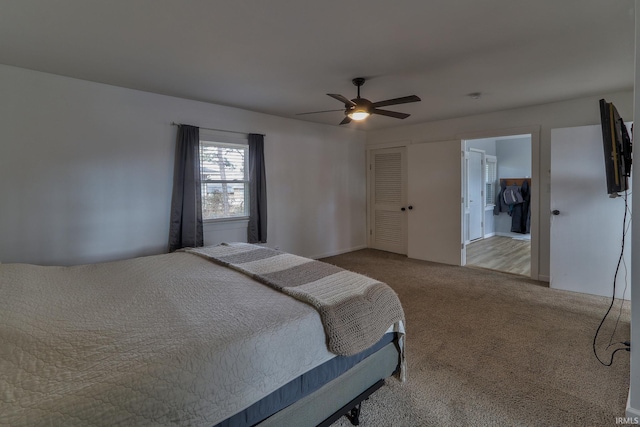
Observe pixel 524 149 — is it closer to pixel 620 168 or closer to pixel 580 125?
pixel 580 125

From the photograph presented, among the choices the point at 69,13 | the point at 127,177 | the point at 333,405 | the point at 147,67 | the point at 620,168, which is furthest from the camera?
the point at 127,177

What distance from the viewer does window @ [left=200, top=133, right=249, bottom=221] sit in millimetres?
4086

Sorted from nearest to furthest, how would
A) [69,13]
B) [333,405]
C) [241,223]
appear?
[333,405], [69,13], [241,223]

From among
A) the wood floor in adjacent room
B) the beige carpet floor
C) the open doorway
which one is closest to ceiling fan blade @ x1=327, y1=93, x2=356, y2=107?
the beige carpet floor

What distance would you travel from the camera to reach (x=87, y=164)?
3188 mm

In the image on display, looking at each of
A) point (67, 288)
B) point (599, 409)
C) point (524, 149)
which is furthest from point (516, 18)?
point (524, 149)

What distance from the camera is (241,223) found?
4438 mm

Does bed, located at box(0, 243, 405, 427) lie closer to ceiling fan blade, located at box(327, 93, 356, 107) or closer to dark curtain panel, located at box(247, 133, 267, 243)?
ceiling fan blade, located at box(327, 93, 356, 107)

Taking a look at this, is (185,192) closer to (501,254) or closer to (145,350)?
(145,350)

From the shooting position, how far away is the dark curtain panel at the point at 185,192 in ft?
12.1

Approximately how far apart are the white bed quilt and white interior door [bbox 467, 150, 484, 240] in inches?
239

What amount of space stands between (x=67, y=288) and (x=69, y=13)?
5.69ft

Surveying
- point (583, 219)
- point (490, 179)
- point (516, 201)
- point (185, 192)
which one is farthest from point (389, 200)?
point (185, 192)

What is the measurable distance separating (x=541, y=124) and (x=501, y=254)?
255 centimetres
